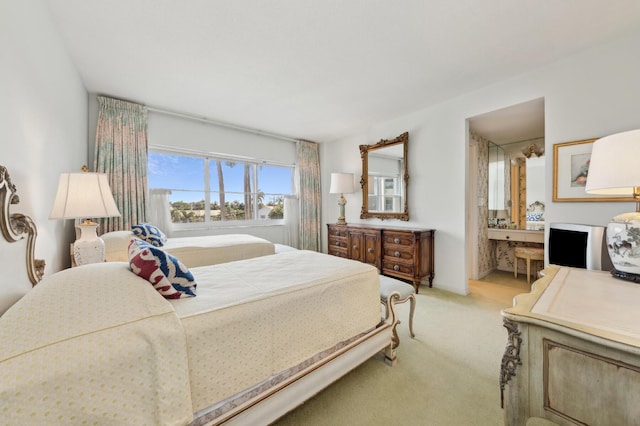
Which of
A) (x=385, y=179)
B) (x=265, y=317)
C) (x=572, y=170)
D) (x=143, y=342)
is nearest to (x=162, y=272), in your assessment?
(x=143, y=342)

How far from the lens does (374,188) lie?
417cm

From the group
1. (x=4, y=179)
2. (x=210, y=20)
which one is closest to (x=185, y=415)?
(x=4, y=179)

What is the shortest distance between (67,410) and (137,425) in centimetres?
21

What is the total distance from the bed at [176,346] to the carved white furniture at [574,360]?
2.74ft

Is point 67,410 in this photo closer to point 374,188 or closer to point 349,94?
point 349,94

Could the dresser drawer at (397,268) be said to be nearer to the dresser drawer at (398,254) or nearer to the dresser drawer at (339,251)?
the dresser drawer at (398,254)

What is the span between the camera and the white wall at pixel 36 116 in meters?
Answer: 1.14

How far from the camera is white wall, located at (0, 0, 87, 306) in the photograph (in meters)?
1.14

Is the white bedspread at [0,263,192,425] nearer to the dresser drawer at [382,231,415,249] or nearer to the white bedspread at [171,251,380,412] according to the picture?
the white bedspread at [171,251,380,412]

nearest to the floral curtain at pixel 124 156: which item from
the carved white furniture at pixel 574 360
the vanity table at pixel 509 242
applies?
the carved white furniture at pixel 574 360

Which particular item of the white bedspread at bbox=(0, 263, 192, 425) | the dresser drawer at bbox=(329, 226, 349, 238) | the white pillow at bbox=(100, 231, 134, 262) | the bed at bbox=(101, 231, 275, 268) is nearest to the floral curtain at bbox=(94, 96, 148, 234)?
the bed at bbox=(101, 231, 275, 268)

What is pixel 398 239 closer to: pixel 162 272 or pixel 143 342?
pixel 162 272

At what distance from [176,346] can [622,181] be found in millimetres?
2075

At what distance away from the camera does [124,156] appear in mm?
3137
